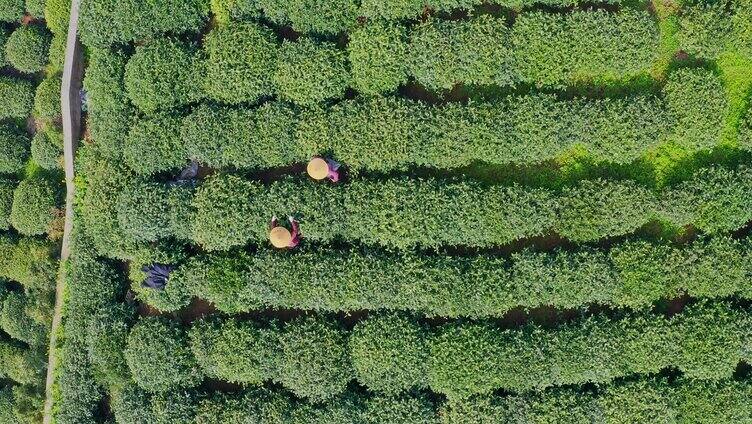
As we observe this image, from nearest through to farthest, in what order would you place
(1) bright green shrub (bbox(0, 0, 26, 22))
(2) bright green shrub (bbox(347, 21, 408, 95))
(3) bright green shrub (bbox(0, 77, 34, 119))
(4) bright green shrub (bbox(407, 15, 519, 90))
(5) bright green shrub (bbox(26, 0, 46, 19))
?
(4) bright green shrub (bbox(407, 15, 519, 90)) → (2) bright green shrub (bbox(347, 21, 408, 95)) → (3) bright green shrub (bbox(0, 77, 34, 119)) → (5) bright green shrub (bbox(26, 0, 46, 19)) → (1) bright green shrub (bbox(0, 0, 26, 22))

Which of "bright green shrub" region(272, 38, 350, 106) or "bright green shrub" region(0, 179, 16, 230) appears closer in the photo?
"bright green shrub" region(272, 38, 350, 106)

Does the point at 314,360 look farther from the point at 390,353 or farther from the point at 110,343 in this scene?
the point at 110,343

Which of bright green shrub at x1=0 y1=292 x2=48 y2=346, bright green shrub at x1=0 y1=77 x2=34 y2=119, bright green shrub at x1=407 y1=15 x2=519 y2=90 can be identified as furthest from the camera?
bright green shrub at x1=0 y1=77 x2=34 y2=119

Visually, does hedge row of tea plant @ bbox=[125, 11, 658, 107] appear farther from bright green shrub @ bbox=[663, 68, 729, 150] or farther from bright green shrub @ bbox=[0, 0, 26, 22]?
bright green shrub @ bbox=[0, 0, 26, 22]

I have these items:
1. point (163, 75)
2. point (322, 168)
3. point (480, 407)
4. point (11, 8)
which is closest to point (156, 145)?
point (163, 75)

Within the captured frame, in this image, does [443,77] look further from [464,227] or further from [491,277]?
[491,277]

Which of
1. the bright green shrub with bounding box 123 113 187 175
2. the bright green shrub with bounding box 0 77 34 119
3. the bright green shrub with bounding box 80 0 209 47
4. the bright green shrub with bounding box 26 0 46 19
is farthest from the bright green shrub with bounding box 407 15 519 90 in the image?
the bright green shrub with bounding box 0 77 34 119
